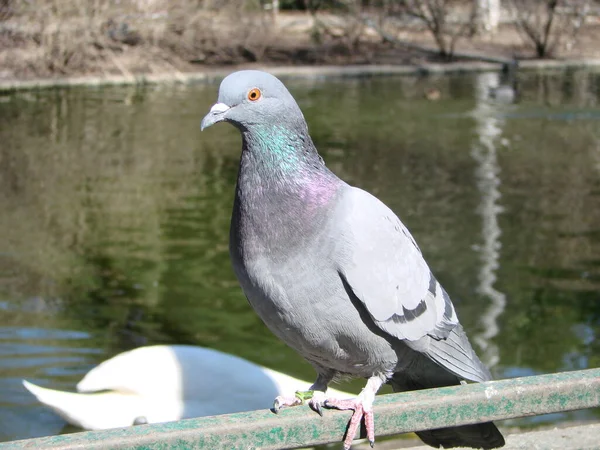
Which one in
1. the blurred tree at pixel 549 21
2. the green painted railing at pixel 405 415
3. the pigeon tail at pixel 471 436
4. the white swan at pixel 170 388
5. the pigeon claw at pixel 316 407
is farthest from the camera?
the blurred tree at pixel 549 21

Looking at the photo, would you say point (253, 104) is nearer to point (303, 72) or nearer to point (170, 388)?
point (170, 388)

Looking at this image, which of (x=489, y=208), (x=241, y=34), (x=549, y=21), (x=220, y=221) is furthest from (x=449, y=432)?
(x=549, y=21)

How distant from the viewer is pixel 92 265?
7.04m

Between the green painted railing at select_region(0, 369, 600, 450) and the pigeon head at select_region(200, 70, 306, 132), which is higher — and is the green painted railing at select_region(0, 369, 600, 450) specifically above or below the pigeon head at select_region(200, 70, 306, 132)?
below

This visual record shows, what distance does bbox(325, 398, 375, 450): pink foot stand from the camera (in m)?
2.37

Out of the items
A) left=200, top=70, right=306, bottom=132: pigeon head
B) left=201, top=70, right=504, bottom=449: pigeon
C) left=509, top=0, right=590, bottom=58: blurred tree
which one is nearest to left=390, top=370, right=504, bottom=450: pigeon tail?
left=201, top=70, right=504, bottom=449: pigeon

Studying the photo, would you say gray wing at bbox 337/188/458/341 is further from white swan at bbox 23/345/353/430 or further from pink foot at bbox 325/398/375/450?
white swan at bbox 23/345/353/430

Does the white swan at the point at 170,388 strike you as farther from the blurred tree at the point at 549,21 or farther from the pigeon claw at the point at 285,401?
the blurred tree at the point at 549,21

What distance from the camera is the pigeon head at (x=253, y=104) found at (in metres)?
2.55

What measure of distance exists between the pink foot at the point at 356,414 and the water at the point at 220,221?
269 cm

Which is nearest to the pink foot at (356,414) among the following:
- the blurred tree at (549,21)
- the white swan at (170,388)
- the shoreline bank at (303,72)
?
the white swan at (170,388)

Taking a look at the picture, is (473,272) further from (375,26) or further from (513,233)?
(375,26)

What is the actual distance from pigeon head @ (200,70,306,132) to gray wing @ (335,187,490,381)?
1.04 ft

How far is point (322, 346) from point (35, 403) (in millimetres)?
2928
